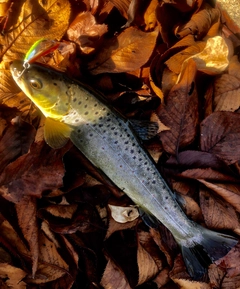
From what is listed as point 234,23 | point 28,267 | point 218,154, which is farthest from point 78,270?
point 234,23

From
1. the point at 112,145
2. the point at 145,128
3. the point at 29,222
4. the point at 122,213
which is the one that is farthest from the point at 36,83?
the point at 122,213

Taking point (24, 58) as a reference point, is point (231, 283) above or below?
below

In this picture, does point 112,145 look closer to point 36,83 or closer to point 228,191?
point 36,83

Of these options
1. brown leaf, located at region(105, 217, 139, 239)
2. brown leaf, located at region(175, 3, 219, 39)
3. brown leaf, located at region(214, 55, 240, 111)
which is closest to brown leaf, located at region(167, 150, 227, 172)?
brown leaf, located at region(214, 55, 240, 111)

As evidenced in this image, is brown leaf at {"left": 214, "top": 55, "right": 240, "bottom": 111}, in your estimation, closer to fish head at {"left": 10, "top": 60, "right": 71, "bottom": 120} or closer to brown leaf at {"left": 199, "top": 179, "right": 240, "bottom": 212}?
brown leaf at {"left": 199, "top": 179, "right": 240, "bottom": 212}

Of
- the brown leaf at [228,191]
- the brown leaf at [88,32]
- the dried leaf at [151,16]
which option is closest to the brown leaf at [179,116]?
the brown leaf at [228,191]

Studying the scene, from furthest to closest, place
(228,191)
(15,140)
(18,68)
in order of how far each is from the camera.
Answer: (228,191) < (15,140) < (18,68)

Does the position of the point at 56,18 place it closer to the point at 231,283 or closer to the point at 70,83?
the point at 70,83
